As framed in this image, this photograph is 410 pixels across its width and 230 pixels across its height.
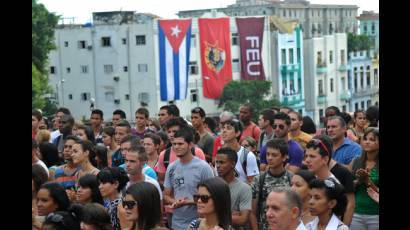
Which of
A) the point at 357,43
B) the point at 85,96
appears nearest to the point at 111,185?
the point at 85,96

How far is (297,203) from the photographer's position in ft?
18.6

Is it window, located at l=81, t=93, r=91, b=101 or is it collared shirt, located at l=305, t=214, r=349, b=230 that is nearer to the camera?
collared shirt, located at l=305, t=214, r=349, b=230

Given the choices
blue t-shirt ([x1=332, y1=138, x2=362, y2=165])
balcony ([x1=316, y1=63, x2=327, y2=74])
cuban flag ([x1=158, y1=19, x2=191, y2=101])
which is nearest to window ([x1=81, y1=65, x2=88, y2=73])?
cuban flag ([x1=158, y1=19, x2=191, y2=101])

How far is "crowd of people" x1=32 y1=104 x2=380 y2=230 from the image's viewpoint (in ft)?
19.7

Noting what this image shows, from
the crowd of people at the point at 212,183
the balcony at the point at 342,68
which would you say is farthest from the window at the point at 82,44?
the crowd of people at the point at 212,183

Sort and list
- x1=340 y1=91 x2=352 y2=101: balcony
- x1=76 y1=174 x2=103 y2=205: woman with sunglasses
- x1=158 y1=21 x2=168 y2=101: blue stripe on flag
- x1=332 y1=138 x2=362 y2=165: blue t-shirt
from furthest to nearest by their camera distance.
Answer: x1=340 y1=91 x2=352 y2=101: balcony → x1=158 y1=21 x2=168 y2=101: blue stripe on flag → x1=332 y1=138 x2=362 y2=165: blue t-shirt → x1=76 y1=174 x2=103 y2=205: woman with sunglasses

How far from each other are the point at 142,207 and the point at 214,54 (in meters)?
53.1

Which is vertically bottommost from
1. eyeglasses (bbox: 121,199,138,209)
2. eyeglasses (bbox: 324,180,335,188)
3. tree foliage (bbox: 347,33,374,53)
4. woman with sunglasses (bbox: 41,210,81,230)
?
woman with sunglasses (bbox: 41,210,81,230)

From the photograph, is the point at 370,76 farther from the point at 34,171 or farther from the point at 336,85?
the point at 34,171

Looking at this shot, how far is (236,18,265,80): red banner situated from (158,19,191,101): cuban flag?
629 cm

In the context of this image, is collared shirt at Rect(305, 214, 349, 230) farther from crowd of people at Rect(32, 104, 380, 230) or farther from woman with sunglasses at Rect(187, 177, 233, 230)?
woman with sunglasses at Rect(187, 177, 233, 230)

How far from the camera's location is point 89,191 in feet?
23.4
